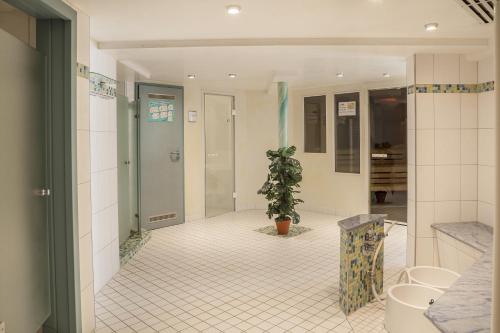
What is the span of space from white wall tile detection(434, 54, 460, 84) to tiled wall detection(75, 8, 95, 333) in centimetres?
316

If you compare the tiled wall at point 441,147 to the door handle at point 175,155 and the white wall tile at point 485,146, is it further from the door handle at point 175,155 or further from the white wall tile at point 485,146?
the door handle at point 175,155

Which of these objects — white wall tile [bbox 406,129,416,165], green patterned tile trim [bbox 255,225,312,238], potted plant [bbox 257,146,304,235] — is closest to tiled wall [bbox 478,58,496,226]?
white wall tile [bbox 406,129,416,165]

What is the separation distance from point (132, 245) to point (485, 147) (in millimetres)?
4097

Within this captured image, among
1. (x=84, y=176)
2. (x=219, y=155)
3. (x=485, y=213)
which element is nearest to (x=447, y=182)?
(x=485, y=213)


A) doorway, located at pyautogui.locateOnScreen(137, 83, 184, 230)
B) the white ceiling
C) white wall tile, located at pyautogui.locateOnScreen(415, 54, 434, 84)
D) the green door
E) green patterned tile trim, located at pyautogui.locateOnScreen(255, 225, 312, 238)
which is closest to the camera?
the green door

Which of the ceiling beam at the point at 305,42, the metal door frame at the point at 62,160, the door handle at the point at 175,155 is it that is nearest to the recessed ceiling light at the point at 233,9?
the ceiling beam at the point at 305,42

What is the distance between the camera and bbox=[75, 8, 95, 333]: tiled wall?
2656mm

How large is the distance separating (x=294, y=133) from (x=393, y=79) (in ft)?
6.60

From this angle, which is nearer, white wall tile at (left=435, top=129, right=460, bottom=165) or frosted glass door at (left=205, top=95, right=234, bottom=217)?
white wall tile at (left=435, top=129, right=460, bottom=165)

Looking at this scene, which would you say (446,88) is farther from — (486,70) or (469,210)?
(469,210)

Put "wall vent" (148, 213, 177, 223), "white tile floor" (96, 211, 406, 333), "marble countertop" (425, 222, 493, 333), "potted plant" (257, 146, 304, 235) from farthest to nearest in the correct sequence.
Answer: "wall vent" (148, 213, 177, 223), "potted plant" (257, 146, 304, 235), "white tile floor" (96, 211, 406, 333), "marble countertop" (425, 222, 493, 333)

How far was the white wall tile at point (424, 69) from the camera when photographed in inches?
147

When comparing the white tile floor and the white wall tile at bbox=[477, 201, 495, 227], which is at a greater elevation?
the white wall tile at bbox=[477, 201, 495, 227]

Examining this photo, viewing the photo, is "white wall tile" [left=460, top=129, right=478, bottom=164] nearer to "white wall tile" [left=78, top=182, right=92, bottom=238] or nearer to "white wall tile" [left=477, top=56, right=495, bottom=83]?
"white wall tile" [left=477, top=56, right=495, bottom=83]
